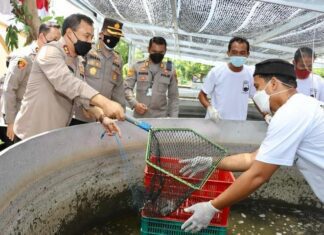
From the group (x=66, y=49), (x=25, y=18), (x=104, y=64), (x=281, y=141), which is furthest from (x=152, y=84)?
(x=281, y=141)

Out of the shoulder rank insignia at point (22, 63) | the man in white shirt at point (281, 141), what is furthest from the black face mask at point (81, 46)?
the man in white shirt at point (281, 141)

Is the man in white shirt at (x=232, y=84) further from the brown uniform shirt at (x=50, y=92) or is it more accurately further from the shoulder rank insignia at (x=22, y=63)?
the shoulder rank insignia at (x=22, y=63)

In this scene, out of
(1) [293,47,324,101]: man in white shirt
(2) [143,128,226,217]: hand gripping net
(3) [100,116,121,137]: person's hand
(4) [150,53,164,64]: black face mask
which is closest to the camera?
(2) [143,128,226,217]: hand gripping net

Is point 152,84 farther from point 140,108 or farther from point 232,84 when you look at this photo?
point 232,84

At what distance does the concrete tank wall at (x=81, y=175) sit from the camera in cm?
152

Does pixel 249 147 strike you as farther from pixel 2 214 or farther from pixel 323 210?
pixel 2 214

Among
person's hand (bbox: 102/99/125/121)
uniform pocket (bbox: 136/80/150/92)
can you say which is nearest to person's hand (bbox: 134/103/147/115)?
uniform pocket (bbox: 136/80/150/92)

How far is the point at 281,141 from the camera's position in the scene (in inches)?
59.0

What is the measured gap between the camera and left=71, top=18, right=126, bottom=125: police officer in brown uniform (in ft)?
9.45

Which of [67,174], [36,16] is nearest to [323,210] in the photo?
[67,174]

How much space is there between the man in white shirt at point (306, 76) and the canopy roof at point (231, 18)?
0.34 metres

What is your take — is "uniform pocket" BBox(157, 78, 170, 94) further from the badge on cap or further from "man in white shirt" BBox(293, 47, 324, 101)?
"man in white shirt" BBox(293, 47, 324, 101)

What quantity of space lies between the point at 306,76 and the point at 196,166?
5.77 feet

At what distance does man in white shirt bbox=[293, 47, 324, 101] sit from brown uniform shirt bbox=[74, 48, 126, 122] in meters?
1.62
